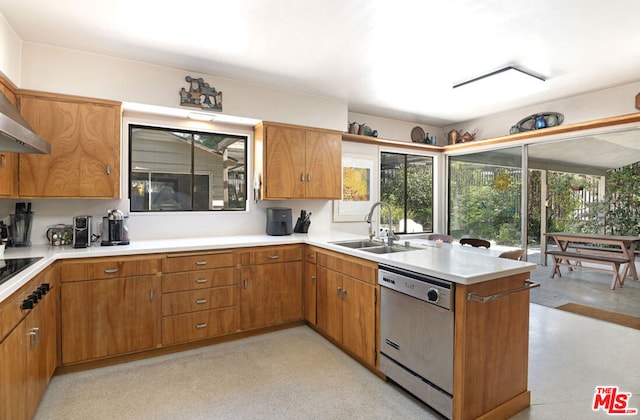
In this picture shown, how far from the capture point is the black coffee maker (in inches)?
116

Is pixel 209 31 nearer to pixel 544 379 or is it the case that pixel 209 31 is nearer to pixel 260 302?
pixel 260 302

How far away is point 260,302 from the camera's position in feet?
10.6

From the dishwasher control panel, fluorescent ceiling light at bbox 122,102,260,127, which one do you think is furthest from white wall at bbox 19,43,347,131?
the dishwasher control panel

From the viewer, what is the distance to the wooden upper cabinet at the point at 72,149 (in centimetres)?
270

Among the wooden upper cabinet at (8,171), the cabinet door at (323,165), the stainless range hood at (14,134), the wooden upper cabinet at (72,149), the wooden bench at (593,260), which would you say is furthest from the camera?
the wooden bench at (593,260)

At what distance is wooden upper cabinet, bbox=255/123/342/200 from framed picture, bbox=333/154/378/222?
567mm

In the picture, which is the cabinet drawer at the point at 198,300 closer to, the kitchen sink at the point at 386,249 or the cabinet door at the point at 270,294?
the cabinet door at the point at 270,294

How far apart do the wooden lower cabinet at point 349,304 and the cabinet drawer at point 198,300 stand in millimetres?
835

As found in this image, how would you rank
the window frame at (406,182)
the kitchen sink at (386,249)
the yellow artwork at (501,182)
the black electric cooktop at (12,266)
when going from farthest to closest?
1. the window frame at (406,182)
2. the yellow artwork at (501,182)
3. the kitchen sink at (386,249)
4. the black electric cooktop at (12,266)

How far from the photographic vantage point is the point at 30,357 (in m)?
1.88

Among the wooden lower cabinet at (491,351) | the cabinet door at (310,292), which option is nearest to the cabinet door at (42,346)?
the cabinet door at (310,292)

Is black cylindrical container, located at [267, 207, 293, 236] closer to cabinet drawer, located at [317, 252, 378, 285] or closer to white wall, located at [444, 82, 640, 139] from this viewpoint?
cabinet drawer, located at [317, 252, 378, 285]

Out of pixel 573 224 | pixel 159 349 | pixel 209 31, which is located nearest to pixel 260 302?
pixel 159 349

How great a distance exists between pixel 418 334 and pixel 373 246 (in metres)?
1.28
